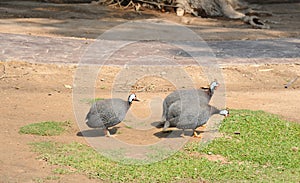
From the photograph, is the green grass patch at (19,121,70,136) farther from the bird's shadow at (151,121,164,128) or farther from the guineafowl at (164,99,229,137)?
the guineafowl at (164,99,229,137)

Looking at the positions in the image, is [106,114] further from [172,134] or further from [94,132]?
[172,134]

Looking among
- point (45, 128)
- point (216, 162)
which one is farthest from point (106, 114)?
point (216, 162)

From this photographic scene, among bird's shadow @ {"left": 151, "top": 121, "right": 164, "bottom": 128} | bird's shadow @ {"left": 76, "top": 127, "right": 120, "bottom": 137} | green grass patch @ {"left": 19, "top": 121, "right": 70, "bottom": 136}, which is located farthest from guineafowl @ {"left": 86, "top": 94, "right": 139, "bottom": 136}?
bird's shadow @ {"left": 151, "top": 121, "right": 164, "bottom": 128}

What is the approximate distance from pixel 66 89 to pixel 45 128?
219cm

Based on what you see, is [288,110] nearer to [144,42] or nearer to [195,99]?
[195,99]

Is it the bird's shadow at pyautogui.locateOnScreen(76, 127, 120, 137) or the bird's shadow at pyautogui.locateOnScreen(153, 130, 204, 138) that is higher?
the bird's shadow at pyautogui.locateOnScreen(153, 130, 204, 138)

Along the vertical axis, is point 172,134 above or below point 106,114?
below

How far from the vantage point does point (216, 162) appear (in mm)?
6215

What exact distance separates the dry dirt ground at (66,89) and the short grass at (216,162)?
0.21 metres

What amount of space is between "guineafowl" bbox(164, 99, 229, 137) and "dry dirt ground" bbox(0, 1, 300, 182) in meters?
0.33

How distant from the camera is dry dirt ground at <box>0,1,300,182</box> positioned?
20.6 feet

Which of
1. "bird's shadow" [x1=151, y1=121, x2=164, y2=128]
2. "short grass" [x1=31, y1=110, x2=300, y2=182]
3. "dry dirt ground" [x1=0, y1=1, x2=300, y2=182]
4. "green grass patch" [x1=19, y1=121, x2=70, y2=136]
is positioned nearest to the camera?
"short grass" [x1=31, y1=110, x2=300, y2=182]

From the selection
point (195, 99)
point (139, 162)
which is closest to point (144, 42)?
point (195, 99)

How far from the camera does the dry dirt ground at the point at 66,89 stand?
6266 mm
